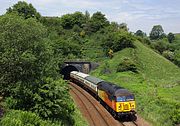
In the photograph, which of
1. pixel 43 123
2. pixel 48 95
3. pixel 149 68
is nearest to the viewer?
pixel 43 123

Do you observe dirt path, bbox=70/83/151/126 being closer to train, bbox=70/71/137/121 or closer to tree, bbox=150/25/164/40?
train, bbox=70/71/137/121

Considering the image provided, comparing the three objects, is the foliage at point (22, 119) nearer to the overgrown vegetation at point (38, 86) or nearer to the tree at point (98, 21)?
Answer: the overgrown vegetation at point (38, 86)

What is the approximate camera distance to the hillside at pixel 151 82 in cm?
3562

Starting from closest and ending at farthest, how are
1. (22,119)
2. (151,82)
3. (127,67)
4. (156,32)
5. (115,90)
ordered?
(22,119)
(115,90)
(151,82)
(127,67)
(156,32)

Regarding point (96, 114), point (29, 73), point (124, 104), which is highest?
point (29, 73)

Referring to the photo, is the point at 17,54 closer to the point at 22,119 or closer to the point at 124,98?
the point at 22,119

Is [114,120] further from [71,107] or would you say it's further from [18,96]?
[18,96]

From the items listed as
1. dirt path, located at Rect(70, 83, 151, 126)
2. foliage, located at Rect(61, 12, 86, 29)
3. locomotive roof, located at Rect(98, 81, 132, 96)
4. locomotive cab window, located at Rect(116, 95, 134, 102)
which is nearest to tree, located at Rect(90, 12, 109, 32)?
foliage, located at Rect(61, 12, 86, 29)

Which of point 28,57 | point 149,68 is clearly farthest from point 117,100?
point 149,68

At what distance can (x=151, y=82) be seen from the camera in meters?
57.5

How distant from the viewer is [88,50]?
87.2 meters

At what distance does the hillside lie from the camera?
3562cm

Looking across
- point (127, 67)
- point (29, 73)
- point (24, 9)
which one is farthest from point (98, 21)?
point (29, 73)

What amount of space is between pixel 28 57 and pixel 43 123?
766 cm
